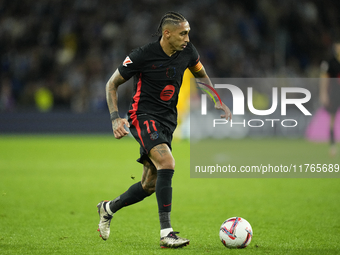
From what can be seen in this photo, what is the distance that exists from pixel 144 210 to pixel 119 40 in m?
17.0

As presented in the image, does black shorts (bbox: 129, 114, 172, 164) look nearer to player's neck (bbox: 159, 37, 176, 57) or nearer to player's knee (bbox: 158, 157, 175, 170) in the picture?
player's knee (bbox: 158, 157, 175, 170)

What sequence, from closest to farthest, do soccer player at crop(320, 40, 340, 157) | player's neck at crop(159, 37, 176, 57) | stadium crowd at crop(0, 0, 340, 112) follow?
player's neck at crop(159, 37, 176, 57), soccer player at crop(320, 40, 340, 157), stadium crowd at crop(0, 0, 340, 112)

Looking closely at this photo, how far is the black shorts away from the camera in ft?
13.9

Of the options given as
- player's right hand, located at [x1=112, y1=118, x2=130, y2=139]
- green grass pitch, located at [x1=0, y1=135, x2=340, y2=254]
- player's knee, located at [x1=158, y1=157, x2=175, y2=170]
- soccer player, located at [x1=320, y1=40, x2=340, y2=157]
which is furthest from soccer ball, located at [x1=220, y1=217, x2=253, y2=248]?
soccer player, located at [x1=320, y1=40, x2=340, y2=157]

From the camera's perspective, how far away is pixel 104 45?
22547 millimetres

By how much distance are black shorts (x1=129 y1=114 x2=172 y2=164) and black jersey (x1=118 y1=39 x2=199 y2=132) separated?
0.17ft

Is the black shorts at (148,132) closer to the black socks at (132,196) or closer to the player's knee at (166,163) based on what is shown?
the player's knee at (166,163)

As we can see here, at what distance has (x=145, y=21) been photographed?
22891mm

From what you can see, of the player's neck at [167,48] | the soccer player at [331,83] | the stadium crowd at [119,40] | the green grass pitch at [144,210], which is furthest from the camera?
the stadium crowd at [119,40]

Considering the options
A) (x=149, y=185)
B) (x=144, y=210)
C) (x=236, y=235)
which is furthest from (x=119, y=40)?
(x=236, y=235)

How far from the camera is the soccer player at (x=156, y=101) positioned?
420 cm

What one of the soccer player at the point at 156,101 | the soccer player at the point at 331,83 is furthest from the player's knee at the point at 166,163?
the soccer player at the point at 331,83

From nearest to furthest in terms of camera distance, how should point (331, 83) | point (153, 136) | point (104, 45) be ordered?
point (153, 136)
point (331, 83)
point (104, 45)

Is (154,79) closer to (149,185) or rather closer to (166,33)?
(166,33)
